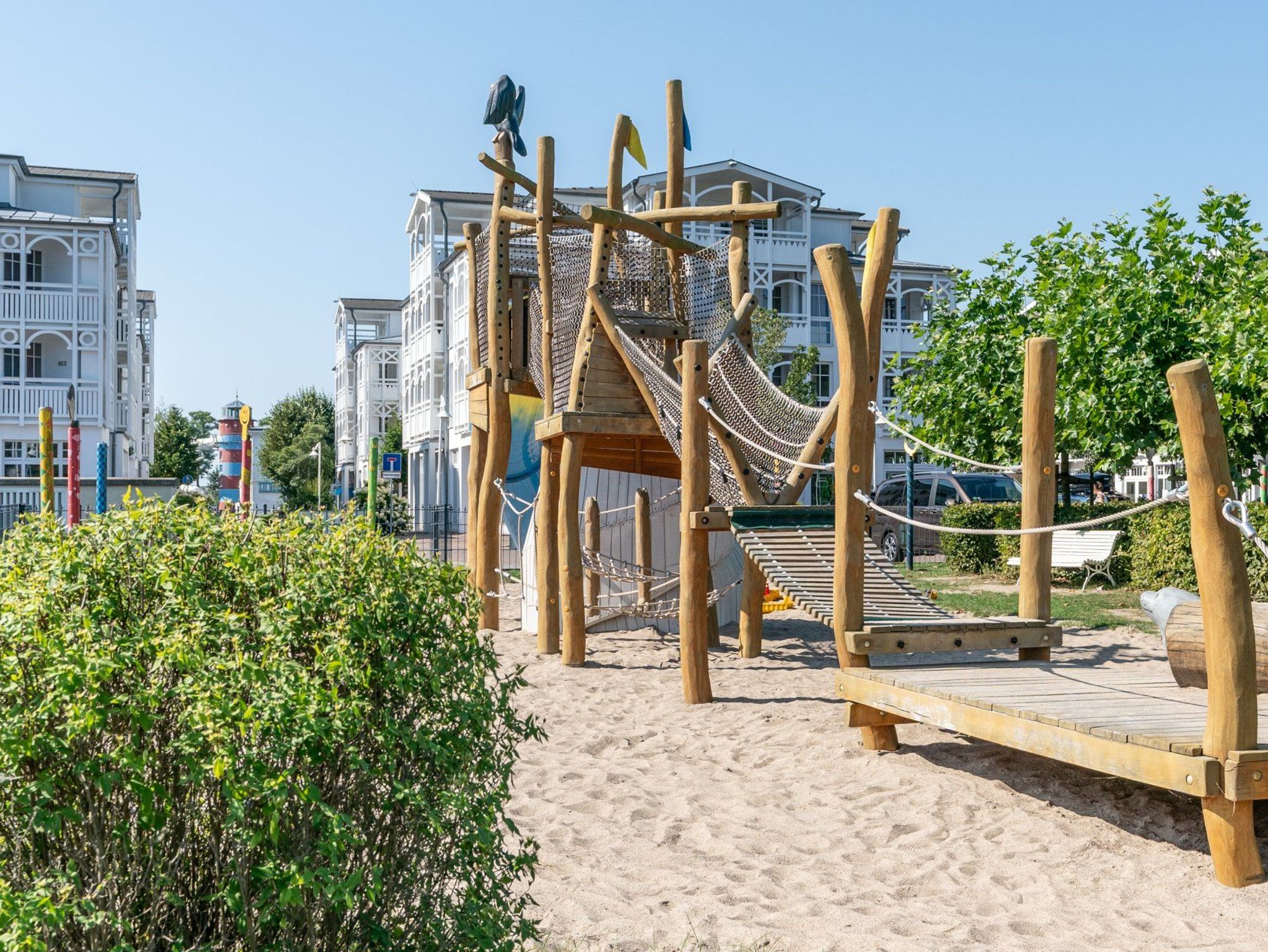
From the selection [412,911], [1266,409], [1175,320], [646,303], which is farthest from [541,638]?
[1175,320]

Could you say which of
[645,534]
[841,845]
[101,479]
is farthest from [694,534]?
[101,479]

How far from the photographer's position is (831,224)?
43.1 metres

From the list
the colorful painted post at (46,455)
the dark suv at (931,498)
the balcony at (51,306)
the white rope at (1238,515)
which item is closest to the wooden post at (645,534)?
the white rope at (1238,515)

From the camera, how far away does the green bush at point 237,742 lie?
2301mm

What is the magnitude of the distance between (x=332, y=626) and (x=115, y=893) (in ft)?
2.20

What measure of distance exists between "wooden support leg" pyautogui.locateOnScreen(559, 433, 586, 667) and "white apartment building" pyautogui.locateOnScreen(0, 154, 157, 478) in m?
28.1

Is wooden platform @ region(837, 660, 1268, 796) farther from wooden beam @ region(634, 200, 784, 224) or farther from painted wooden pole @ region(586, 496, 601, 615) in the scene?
painted wooden pole @ region(586, 496, 601, 615)

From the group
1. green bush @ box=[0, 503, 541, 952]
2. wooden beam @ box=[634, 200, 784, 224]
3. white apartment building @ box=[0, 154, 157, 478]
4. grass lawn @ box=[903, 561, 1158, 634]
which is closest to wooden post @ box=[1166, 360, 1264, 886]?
green bush @ box=[0, 503, 541, 952]

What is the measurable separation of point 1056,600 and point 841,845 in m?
10.5

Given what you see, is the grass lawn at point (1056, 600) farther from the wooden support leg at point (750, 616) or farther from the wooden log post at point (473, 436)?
the wooden log post at point (473, 436)

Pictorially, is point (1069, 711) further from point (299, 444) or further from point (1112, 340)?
point (299, 444)

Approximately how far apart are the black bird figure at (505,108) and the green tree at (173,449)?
157 ft

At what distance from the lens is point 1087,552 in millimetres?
16281

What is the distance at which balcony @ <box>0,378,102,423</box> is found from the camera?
110ft
